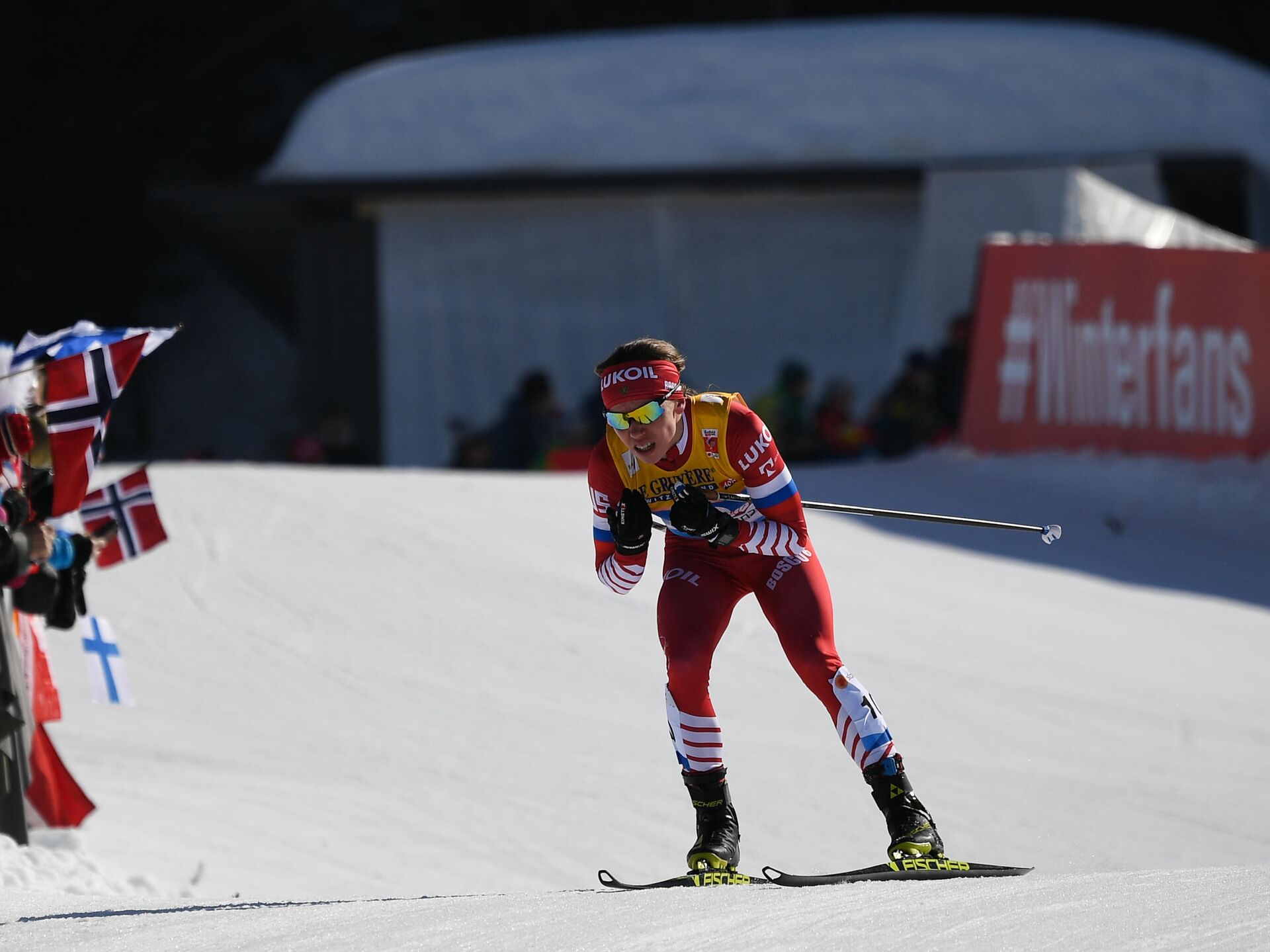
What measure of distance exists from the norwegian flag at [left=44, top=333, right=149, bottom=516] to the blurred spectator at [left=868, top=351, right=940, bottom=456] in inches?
311

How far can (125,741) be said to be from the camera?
7.93 meters

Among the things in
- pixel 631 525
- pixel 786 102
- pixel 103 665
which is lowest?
pixel 103 665

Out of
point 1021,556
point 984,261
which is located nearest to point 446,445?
point 984,261

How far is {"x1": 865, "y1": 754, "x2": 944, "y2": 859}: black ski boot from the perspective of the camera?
4.95 meters

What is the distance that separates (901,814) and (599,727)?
314 cm

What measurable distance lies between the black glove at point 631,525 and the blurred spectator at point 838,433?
27.6ft

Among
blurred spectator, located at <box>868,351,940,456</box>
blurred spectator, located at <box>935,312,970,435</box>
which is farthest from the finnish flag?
blurred spectator, located at <box>935,312,970,435</box>

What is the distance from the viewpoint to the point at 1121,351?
11992mm

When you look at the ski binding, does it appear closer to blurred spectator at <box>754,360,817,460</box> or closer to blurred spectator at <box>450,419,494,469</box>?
blurred spectator at <box>754,360,817,460</box>

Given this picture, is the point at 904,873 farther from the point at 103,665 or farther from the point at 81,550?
the point at 103,665

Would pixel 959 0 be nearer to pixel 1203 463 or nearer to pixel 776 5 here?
pixel 776 5

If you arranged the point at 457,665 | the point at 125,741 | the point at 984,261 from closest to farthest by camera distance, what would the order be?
the point at 125,741 → the point at 457,665 → the point at 984,261

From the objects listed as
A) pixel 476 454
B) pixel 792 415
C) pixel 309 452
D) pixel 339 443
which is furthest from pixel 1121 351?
pixel 309 452

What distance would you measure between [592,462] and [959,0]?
25.7 meters
